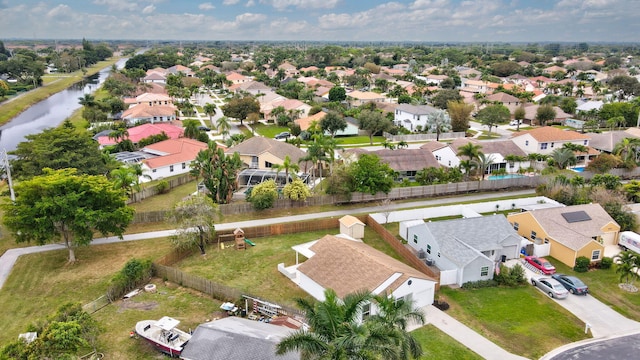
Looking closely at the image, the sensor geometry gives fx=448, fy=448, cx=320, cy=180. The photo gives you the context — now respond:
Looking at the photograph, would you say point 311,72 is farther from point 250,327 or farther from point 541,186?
point 250,327

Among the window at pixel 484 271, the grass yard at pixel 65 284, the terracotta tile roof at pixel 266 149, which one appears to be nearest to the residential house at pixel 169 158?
the terracotta tile roof at pixel 266 149

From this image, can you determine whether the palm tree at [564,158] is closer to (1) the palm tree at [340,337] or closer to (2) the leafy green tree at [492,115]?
(2) the leafy green tree at [492,115]

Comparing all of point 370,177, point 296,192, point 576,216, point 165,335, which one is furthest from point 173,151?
point 576,216

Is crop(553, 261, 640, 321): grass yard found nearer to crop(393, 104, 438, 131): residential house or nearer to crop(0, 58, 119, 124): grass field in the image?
crop(393, 104, 438, 131): residential house

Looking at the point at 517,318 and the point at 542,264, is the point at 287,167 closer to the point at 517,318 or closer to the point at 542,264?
the point at 542,264

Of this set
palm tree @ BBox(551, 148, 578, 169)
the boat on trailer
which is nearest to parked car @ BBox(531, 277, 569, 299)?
the boat on trailer

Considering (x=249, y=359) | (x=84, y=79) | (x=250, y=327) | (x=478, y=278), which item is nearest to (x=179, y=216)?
(x=250, y=327)
